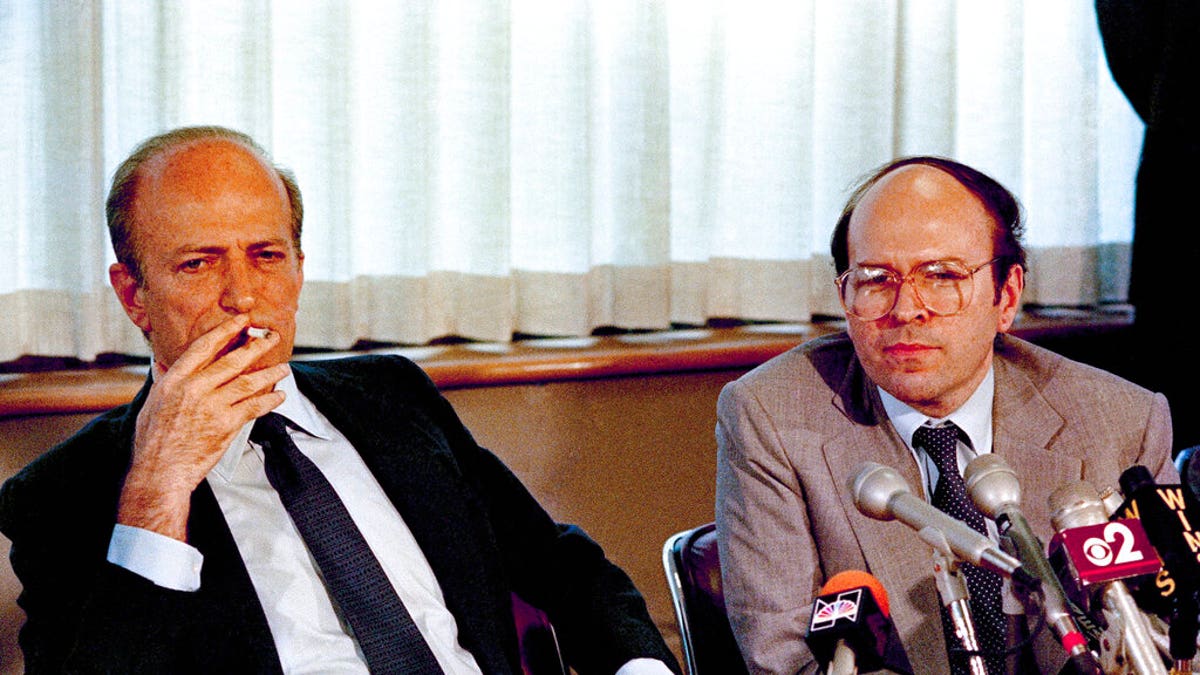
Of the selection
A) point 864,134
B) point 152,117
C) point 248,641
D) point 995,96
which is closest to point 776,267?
point 864,134

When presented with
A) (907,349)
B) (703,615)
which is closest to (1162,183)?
(907,349)

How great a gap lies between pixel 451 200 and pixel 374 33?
40cm

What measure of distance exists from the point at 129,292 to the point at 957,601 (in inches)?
52.5

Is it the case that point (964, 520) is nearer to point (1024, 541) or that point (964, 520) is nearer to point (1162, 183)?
point (1024, 541)

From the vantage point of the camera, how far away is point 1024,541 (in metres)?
1.28

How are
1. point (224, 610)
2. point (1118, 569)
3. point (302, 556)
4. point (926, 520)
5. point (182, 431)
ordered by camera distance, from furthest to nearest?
1. point (302, 556)
2. point (224, 610)
3. point (182, 431)
4. point (926, 520)
5. point (1118, 569)

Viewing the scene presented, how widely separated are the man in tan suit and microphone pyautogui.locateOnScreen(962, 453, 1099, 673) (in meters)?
0.63

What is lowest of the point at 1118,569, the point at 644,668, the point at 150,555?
the point at 644,668

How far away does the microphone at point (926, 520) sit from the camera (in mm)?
1258

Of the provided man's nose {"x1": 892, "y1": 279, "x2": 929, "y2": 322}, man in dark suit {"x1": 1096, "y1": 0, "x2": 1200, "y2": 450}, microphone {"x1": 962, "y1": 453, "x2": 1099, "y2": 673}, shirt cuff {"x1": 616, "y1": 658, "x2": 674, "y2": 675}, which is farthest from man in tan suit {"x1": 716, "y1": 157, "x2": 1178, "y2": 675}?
man in dark suit {"x1": 1096, "y1": 0, "x2": 1200, "y2": 450}

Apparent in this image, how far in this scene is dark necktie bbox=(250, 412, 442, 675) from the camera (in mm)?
1905

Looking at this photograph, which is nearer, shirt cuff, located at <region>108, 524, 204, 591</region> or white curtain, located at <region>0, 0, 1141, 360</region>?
shirt cuff, located at <region>108, 524, 204, 591</region>

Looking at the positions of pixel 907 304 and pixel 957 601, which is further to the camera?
pixel 907 304

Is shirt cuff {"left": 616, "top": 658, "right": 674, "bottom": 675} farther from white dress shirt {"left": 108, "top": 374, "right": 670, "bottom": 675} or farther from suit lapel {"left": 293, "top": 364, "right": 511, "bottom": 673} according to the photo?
suit lapel {"left": 293, "top": 364, "right": 511, "bottom": 673}
